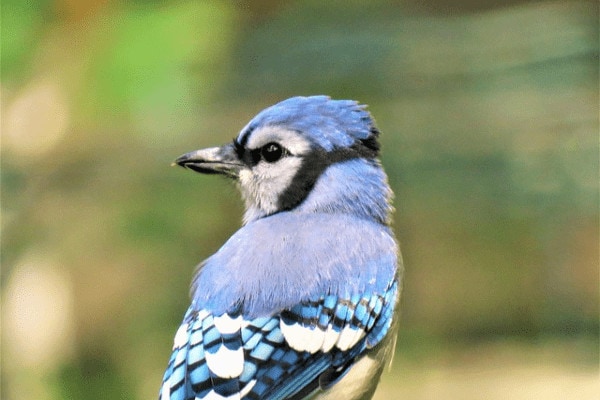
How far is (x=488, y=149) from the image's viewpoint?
236 centimetres

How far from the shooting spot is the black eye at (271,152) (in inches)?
40.3

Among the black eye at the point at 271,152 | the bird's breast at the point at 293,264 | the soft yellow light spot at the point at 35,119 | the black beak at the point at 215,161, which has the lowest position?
the bird's breast at the point at 293,264

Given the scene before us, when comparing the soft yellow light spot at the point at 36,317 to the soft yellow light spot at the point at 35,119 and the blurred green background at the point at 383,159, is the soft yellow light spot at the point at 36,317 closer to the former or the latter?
the blurred green background at the point at 383,159

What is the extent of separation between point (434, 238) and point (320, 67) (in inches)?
24.0

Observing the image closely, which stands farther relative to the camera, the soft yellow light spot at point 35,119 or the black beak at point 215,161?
the soft yellow light spot at point 35,119

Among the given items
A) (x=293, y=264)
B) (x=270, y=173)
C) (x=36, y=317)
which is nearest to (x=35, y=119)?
(x=36, y=317)

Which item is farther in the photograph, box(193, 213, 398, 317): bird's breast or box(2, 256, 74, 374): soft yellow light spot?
box(2, 256, 74, 374): soft yellow light spot

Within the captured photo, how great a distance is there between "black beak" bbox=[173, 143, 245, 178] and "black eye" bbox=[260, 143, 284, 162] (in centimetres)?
3

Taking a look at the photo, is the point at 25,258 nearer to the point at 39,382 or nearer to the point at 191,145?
the point at 39,382

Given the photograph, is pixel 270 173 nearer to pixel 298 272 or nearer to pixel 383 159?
pixel 298 272

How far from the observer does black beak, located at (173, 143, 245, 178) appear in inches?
37.0

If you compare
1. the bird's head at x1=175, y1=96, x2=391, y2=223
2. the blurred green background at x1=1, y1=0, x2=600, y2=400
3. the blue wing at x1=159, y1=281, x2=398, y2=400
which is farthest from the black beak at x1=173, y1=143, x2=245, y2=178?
the blurred green background at x1=1, y1=0, x2=600, y2=400

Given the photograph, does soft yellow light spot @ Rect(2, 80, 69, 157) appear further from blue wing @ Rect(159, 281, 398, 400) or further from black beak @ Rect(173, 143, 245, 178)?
blue wing @ Rect(159, 281, 398, 400)

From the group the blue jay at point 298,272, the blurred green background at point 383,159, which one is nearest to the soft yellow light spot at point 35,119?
the blurred green background at point 383,159
